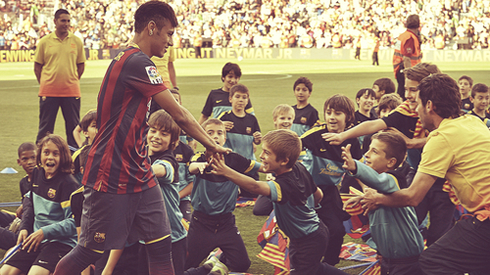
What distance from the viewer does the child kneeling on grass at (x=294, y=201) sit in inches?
163

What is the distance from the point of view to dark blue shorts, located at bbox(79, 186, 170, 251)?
360cm

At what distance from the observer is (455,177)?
3.68 metres

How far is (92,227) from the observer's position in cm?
361

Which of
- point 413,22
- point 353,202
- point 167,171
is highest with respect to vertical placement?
point 413,22

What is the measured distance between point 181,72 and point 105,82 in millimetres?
24898

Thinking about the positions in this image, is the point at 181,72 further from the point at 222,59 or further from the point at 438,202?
the point at 438,202

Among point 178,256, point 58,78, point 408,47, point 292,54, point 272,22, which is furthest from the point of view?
point 272,22

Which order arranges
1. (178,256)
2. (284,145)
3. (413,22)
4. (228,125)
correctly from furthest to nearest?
(413,22), (228,125), (178,256), (284,145)

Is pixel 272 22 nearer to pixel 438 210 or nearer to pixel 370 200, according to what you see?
pixel 438 210

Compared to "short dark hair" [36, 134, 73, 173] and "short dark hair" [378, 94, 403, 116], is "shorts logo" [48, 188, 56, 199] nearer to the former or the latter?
"short dark hair" [36, 134, 73, 173]

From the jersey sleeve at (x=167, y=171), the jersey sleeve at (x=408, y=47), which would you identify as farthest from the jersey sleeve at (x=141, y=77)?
the jersey sleeve at (x=408, y=47)

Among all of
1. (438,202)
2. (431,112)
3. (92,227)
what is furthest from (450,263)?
(92,227)

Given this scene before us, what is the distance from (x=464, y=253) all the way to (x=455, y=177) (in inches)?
18.5

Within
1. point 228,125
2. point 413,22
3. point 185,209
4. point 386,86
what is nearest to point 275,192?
point 185,209
